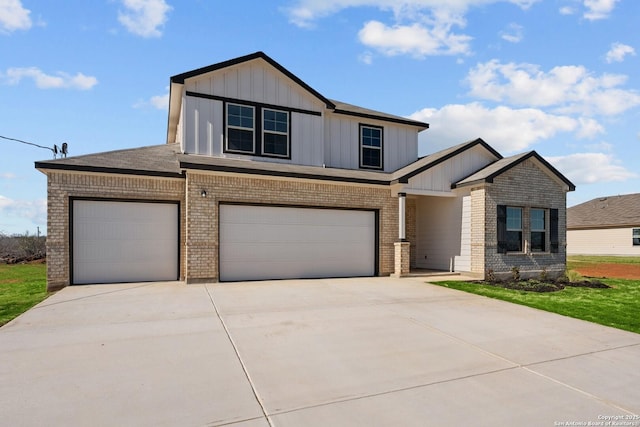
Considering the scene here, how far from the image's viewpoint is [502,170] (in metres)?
13.1

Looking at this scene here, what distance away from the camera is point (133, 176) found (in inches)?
429

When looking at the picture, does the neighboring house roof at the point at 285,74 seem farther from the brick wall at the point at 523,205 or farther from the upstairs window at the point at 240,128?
the brick wall at the point at 523,205

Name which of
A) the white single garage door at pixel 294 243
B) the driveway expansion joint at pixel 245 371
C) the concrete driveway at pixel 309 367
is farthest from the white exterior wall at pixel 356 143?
the driveway expansion joint at pixel 245 371

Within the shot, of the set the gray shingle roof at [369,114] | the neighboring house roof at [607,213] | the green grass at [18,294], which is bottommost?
the green grass at [18,294]

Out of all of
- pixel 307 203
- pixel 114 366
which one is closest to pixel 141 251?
pixel 307 203

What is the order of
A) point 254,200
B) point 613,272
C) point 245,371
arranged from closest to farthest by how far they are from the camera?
point 245,371, point 254,200, point 613,272

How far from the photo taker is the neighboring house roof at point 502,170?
42.6 ft

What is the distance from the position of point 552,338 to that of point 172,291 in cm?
826

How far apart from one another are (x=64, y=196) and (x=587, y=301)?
14.0 m

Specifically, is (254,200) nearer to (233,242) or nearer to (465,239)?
(233,242)

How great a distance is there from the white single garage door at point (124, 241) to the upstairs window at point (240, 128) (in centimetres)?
308

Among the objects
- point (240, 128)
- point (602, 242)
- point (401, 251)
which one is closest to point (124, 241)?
point (240, 128)

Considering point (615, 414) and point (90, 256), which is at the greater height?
point (90, 256)

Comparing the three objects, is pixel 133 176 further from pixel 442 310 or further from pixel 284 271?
pixel 442 310
